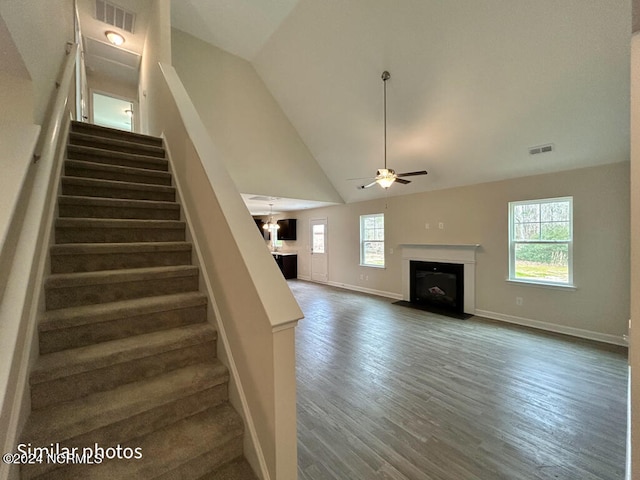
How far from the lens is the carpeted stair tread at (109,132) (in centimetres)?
263

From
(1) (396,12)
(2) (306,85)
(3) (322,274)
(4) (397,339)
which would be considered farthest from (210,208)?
(3) (322,274)

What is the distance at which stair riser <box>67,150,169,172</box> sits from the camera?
7.69 ft

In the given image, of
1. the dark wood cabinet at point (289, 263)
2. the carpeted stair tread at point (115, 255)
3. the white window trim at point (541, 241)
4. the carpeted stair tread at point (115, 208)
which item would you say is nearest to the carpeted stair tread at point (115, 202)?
the carpeted stair tread at point (115, 208)

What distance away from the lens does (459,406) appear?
2.31 meters

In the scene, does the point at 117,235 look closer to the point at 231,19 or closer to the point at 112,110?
the point at 231,19

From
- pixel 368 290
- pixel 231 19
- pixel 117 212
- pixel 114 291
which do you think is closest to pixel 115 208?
pixel 117 212

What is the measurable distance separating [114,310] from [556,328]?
5538 mm

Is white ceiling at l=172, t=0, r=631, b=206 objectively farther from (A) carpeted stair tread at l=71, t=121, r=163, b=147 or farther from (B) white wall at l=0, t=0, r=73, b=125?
(B) white wall at l=0, t=0, r=73, b=125

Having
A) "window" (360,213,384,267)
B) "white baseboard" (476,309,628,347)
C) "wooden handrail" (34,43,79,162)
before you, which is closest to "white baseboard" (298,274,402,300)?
"window" (360,213,384,267)

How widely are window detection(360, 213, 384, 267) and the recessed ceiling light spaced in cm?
584

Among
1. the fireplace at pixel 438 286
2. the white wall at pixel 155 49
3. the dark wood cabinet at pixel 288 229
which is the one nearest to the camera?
the white wall at pixel 155 49

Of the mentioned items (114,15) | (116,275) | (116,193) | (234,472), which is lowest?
(234,472)

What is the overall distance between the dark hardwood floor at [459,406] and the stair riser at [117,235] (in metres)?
1.85

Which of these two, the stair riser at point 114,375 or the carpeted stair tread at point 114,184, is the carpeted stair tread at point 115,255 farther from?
the stair riser at point 114,375
